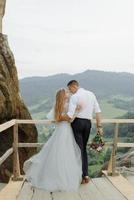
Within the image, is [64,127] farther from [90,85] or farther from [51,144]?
[90,85]

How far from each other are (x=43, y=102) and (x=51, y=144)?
50.2 m

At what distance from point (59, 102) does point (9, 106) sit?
253 inches

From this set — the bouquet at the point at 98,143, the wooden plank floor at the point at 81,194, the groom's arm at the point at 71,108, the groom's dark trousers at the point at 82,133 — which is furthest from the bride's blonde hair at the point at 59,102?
the wooden plank floor at the point at 81,194

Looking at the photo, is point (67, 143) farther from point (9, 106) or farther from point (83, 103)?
point (9, 106)

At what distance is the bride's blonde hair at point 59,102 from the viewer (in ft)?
23.1

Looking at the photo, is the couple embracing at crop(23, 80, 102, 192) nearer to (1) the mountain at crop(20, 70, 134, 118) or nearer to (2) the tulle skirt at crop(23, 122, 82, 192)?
(2) the tulle skirt at crop(23, 122, 82, 192)

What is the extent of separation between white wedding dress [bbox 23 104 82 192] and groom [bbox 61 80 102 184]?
108 millimetres

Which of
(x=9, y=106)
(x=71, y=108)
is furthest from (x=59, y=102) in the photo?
(x=9, y=106)

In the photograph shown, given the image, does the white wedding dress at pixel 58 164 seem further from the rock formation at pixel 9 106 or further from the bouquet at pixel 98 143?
the rock formation at pixel 9 106

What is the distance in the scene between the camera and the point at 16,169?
297 inches

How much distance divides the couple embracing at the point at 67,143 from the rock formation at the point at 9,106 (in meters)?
5.97

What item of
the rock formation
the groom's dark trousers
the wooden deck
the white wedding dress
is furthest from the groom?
the rock formation

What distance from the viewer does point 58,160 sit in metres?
6.96

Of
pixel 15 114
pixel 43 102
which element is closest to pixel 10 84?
pixel 15 114
